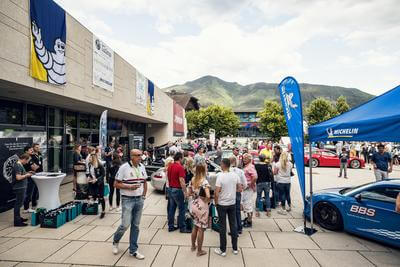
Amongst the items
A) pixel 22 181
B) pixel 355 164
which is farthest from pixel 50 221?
pixel 355 164

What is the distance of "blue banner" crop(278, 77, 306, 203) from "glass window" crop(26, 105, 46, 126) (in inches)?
369

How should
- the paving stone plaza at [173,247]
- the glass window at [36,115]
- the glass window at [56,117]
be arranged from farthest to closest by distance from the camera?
the glass window at [56,117], the glass window at [36,115], the paving stone plaza at [173,247]

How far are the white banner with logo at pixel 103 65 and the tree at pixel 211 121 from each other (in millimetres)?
42320

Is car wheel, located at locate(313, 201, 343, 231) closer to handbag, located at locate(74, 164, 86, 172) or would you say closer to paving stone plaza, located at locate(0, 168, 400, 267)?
paving stone plaza, located at locate(0, 168, 400, 267)

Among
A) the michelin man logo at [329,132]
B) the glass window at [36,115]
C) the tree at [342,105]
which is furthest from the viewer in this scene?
the tree at [342,105]

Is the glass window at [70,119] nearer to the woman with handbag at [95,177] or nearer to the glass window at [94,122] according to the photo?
the glass window at [94,122]

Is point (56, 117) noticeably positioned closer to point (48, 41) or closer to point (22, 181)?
point (48, 41)

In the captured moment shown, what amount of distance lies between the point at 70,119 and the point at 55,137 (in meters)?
1.52

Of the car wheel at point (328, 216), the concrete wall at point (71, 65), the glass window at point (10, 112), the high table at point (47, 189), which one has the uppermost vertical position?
the concrete wall at point (71, 65)

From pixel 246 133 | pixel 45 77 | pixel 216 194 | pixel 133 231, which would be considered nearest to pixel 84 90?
pixel 45 77

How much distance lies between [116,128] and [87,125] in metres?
3.80

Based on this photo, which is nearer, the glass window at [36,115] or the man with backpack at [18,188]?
the man with backpack at [18,188]

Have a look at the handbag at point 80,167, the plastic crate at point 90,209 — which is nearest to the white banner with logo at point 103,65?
the handbag at point 80,167

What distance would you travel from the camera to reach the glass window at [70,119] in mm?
11648
